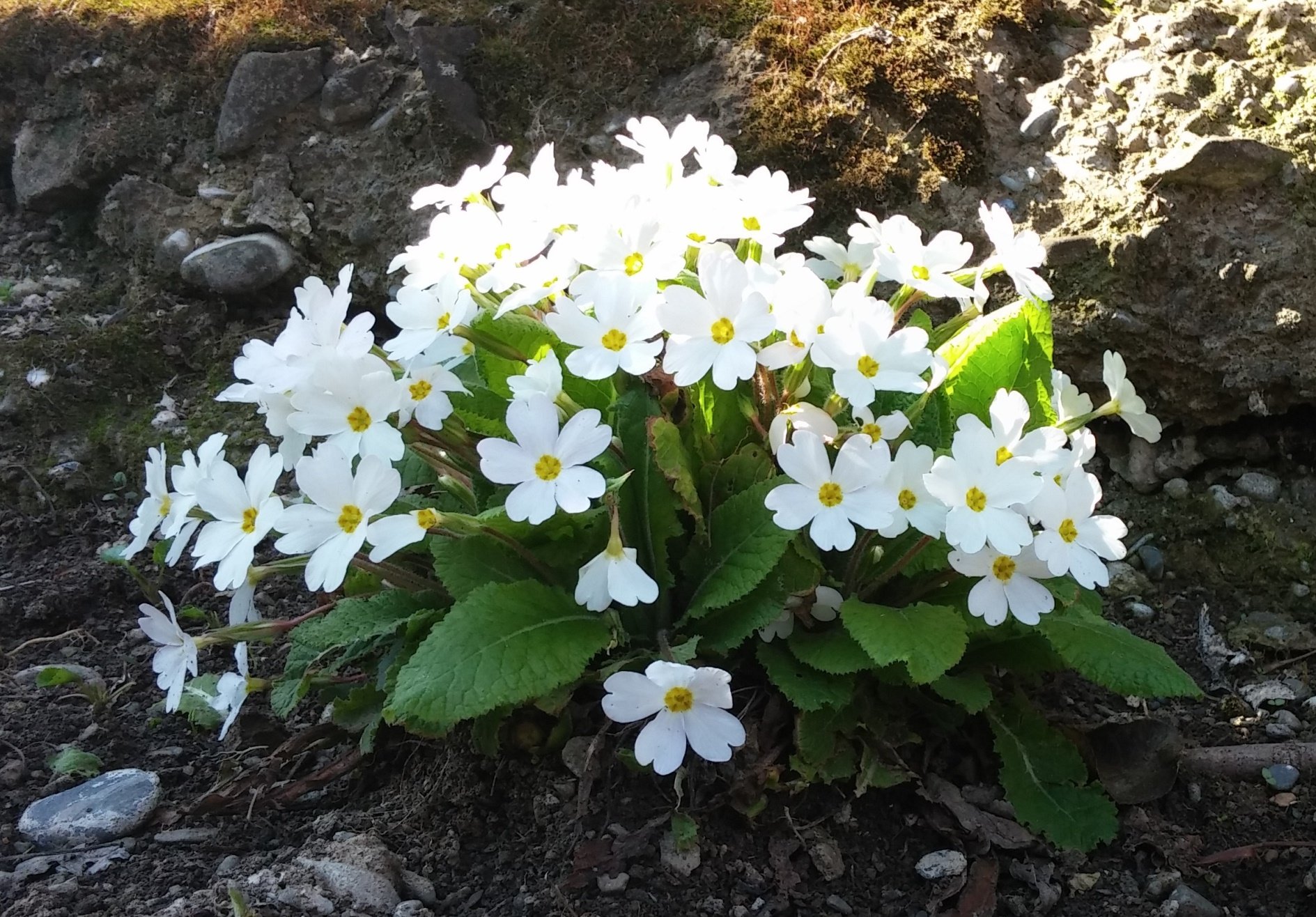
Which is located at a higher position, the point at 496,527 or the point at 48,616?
the point at 496,527

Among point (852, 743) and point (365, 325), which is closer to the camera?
point (365, 325)

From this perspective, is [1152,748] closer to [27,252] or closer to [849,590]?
[849,590]

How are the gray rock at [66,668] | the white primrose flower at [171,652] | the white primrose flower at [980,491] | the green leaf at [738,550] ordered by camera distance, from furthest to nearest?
the gray rock at [66,668] → the white primrose flower at [171,652] → the green leaf at [738,550] → the white primrose flower at [980,491]

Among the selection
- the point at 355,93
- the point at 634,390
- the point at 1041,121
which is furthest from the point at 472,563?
the point at 355,93

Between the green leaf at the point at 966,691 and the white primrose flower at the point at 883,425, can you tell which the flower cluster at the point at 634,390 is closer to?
the white primrose flower at the point at 883,425

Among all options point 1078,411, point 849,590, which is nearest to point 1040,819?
point 849,590

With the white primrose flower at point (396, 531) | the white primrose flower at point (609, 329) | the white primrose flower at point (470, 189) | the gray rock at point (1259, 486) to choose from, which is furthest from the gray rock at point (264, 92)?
the gray rock at point (1259, 486)
